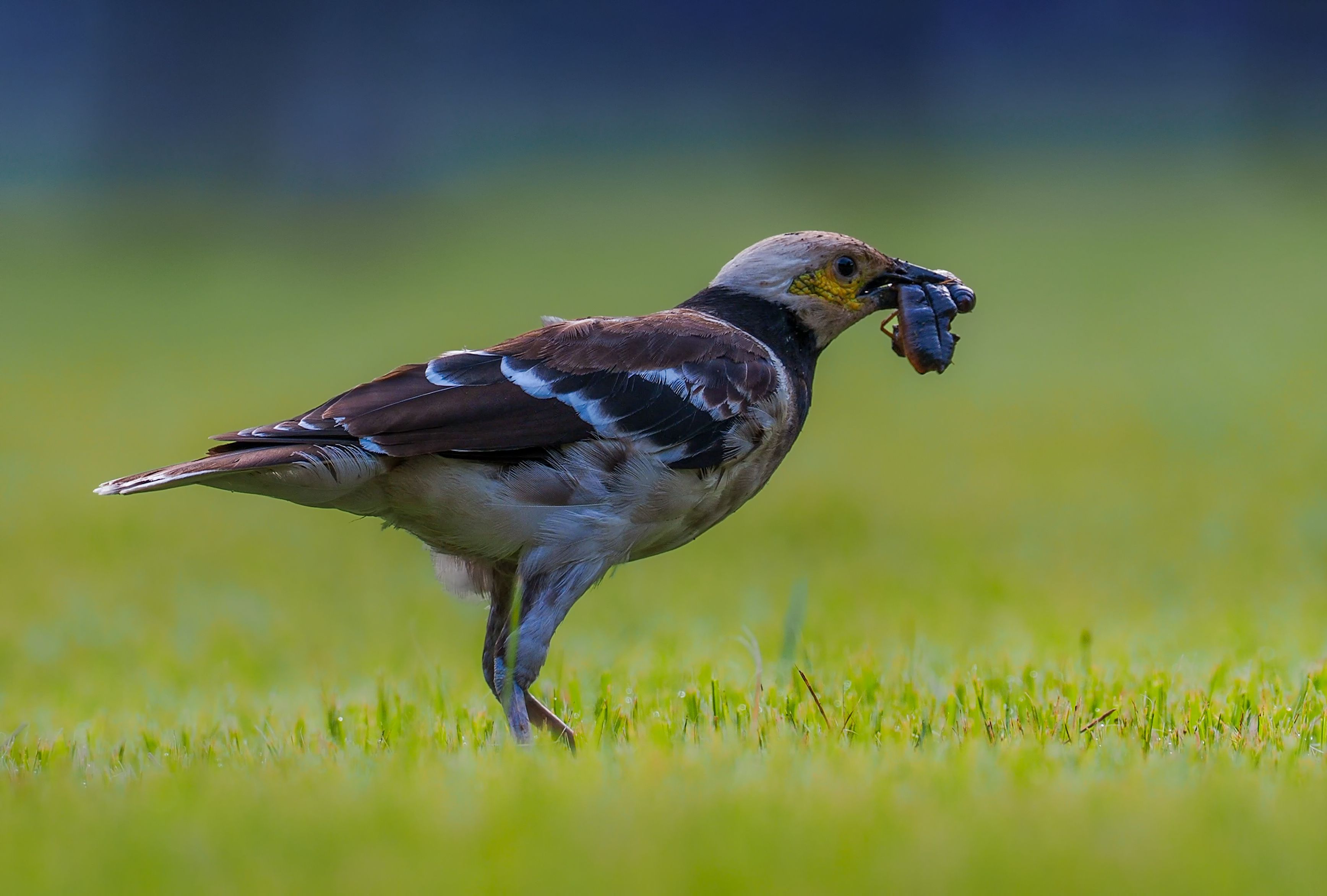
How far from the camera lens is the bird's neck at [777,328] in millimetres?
5824

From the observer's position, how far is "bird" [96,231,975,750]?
16.9ft

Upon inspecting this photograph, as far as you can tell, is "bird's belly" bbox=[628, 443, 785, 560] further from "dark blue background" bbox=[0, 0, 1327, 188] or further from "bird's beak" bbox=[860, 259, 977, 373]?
"dark blue background" bbox=[0, 0, 1327, 188]

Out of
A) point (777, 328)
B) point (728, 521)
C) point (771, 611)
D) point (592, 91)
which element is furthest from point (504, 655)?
point (592, 91)

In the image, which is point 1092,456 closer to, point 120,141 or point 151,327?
point 151,327

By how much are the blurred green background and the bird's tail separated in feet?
2.67

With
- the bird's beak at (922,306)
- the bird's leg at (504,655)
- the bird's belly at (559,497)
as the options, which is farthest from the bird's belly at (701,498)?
the bird's beak at (922,306)

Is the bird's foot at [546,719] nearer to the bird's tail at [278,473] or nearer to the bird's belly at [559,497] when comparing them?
the bird's belly at [559,497]

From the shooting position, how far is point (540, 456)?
5.25 meters

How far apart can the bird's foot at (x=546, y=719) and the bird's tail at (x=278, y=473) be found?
0.94 metres

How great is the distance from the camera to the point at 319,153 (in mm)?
27844

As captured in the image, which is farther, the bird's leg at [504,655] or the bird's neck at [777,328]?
the bird's neck at [777,328]

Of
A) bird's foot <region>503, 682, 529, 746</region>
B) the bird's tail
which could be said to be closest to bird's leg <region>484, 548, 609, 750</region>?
bird's foot <region>503, 682, 529, 746</region>

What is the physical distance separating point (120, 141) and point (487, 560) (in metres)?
26.9

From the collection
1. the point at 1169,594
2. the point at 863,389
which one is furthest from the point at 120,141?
the point at 1169,594
